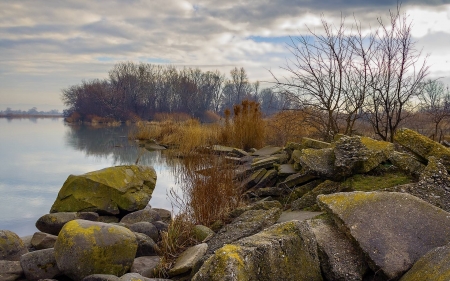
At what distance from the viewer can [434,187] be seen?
379 centimetres

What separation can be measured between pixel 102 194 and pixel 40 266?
2677mm

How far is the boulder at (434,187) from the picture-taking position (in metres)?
3.66

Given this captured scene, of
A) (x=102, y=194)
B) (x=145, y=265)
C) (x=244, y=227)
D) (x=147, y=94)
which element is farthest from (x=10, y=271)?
(x=147, y=94)

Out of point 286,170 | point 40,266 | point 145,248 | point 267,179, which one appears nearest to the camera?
point 40,266

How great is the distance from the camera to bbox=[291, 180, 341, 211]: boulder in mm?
4586

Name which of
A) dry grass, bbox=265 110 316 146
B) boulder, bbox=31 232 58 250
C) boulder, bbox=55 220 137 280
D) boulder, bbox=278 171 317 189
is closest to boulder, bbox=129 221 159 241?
boulder, bbox=31 232 58 250

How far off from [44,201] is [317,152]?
5.72 meters

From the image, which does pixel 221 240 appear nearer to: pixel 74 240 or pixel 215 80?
pixel 74 240

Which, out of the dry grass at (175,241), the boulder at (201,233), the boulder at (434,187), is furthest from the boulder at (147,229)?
the boulder at (434,187)

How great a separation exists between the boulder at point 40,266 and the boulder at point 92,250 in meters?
0.24

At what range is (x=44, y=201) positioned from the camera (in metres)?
8.08

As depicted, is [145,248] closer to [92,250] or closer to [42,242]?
[92,250]

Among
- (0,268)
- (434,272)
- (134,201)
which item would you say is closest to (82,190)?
(134,201)

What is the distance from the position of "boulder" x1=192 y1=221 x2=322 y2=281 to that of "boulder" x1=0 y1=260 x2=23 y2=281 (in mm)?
2478
